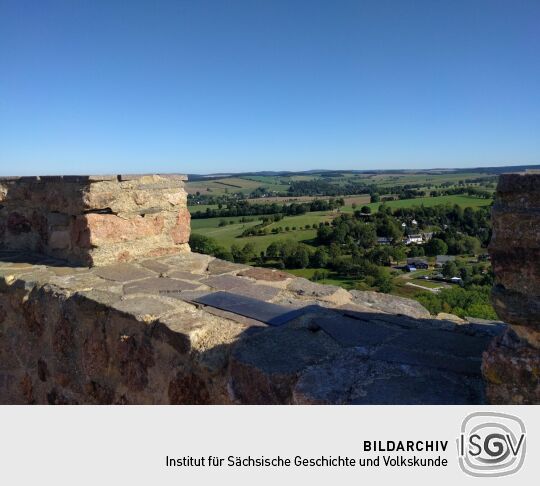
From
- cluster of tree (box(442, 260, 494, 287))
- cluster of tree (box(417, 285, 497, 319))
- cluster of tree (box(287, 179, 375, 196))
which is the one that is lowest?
cluster of tree (box(442, 260, 494, 287))

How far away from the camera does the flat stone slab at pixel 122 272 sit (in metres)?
3.32

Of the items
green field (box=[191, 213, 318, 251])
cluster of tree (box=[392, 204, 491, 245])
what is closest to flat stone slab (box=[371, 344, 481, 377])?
cluster of tree (box=[392, 204, 491, 245])

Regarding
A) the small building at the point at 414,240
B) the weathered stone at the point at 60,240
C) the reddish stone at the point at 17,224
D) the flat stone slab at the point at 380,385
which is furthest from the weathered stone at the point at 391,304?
the small building at the point at 414,240

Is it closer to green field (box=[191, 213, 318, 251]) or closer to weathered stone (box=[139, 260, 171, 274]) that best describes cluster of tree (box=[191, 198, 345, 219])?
green field (box=[191, 213, 318, 251])

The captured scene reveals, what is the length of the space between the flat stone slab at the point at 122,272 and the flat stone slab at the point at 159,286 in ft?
0.46

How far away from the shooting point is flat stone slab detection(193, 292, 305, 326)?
2.42 metres

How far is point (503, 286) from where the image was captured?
133 centimetres

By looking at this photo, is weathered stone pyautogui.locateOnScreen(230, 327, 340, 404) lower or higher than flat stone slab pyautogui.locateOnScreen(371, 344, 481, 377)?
lower

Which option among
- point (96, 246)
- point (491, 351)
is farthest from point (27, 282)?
point (491, 351)

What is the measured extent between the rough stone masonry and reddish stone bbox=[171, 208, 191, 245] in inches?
0.8

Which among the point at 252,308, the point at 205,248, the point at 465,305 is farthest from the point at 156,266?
the point at 205,248

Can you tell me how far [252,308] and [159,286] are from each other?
0.82 metres
